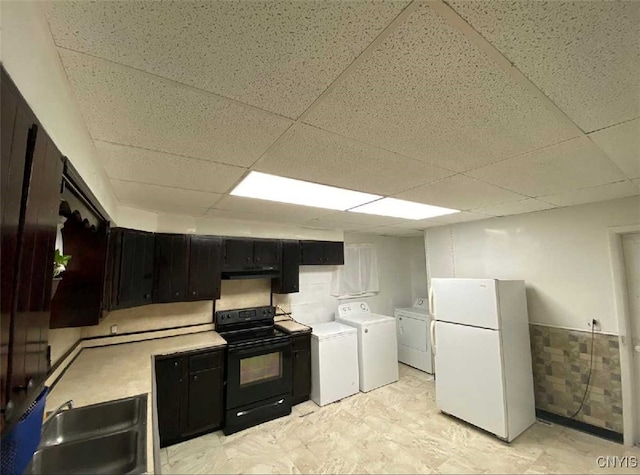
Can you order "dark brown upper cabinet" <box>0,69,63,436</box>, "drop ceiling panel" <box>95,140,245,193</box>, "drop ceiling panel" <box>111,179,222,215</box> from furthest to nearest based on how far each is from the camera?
"drop ceiling panel" <box>111,179,222,215</box>, "drop ceiling panel" <box>95,140,245,193</box>, "dark brown upper cabinet" <box>0,69,63,436</box>

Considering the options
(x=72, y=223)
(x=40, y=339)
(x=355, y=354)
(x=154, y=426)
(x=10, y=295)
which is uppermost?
(x=72, y=223)

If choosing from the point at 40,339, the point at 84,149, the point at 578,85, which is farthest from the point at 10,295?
the point at 578,85

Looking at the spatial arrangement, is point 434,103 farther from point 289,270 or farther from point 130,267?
point 289,270

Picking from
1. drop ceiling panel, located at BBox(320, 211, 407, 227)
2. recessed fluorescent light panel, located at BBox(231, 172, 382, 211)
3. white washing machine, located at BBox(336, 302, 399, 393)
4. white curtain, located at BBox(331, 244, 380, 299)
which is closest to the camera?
recessed fluorescent light panel, located at BBox(231, 172, 382, 211)

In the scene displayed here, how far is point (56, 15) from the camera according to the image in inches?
26.2

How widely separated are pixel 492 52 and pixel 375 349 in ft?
12.6

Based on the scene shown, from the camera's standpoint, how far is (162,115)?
3.63 ft

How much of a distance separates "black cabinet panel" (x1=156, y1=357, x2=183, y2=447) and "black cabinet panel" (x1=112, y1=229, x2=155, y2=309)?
0.66 metres

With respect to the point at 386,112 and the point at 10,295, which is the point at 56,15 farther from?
the point at 386,112

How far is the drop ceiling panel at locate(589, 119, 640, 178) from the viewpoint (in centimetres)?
127

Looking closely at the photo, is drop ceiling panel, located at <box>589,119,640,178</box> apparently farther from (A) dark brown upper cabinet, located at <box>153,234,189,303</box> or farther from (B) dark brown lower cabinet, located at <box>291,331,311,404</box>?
(A) dark brown upper cabinet, located at <box>153,234,189,303</box>

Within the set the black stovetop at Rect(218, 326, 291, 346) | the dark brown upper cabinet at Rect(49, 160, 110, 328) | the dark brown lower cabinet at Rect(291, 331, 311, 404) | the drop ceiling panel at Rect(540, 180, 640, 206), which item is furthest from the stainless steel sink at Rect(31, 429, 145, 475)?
the drop ceiling panel at Rect(540, 180, 640, 206)

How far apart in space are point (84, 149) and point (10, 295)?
95 centimetres

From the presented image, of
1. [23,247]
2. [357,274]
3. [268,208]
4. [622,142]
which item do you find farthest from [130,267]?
[622,142]
